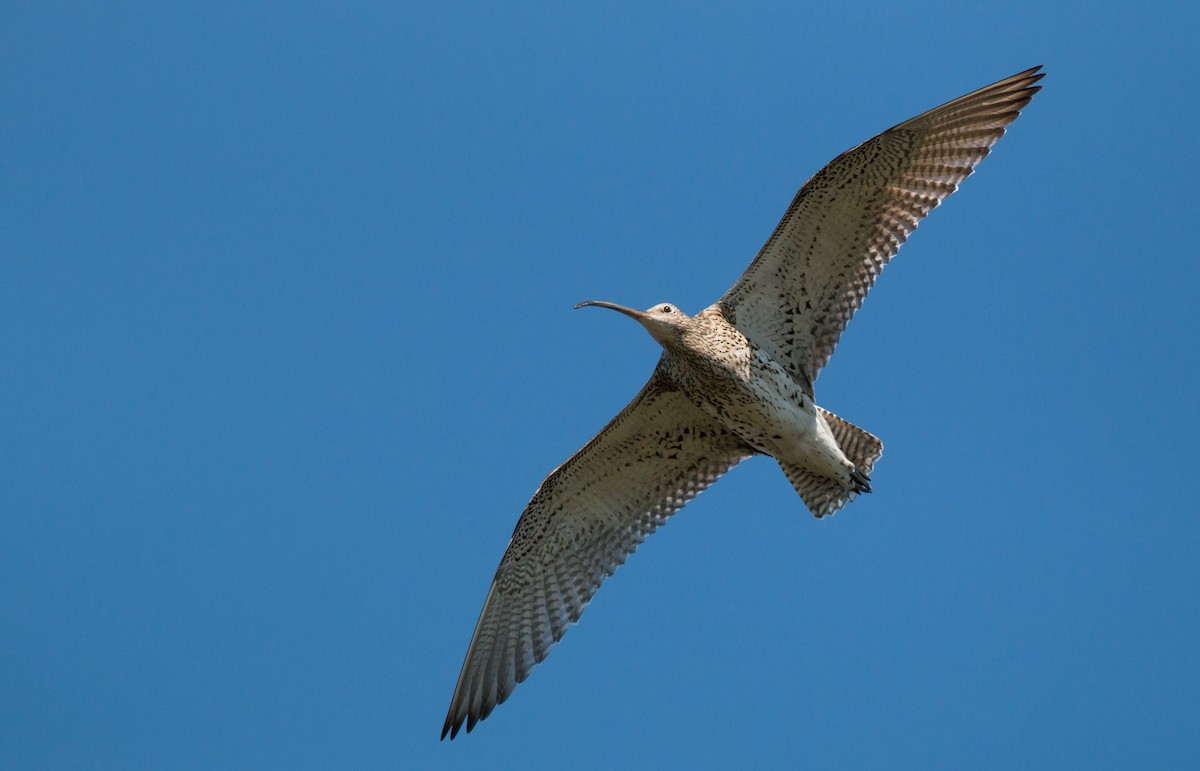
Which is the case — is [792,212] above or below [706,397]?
above

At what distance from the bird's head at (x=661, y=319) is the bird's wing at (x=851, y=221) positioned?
54cm

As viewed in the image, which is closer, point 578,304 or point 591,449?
point 578,304

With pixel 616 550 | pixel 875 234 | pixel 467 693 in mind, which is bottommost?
pixel 467 693

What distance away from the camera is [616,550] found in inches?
446

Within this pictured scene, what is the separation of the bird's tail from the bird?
0.01 metres

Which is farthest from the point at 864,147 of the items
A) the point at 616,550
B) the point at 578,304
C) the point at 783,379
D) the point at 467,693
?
the point at 467,693

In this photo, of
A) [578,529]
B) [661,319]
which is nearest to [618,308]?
[661,319]

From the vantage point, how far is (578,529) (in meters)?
11.4

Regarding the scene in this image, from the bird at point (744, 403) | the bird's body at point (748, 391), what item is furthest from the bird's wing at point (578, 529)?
the bird's body at point (748, 391)

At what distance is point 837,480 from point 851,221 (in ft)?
7.15

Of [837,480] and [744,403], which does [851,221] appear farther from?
[837,480]

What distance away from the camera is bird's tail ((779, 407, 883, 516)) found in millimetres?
10414

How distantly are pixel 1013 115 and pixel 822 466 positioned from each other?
3198mm

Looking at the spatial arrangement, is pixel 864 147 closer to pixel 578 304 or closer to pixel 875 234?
pixel 875 234
